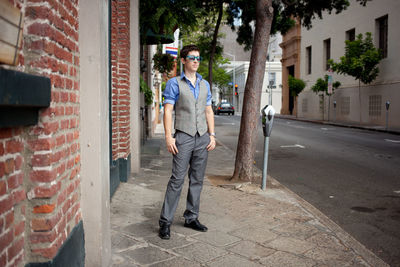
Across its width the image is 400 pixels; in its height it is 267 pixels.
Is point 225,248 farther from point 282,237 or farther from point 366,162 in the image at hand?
point 366,162

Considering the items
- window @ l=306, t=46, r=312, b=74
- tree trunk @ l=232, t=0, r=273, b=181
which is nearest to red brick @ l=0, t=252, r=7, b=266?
tree trunk @ l=232, t=0, r=273, b=181

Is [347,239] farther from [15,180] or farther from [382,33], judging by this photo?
[382,33]

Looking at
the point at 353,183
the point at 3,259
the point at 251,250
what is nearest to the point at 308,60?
the point at 353,183

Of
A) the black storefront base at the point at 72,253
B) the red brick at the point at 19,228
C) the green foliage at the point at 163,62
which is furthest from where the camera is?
the green foliage at the point at 163,62

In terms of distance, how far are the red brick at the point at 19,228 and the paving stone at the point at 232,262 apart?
1811mm

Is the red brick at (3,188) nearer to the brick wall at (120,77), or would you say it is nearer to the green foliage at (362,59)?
the brick wall at (120,77)

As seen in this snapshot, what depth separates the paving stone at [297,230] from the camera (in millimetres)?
4457

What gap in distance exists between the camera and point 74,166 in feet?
10.0

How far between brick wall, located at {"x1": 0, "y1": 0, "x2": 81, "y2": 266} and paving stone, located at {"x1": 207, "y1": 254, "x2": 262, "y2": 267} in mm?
1435

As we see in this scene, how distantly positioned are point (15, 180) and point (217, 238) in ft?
8.46

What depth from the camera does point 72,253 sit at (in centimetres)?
288

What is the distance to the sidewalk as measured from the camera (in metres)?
3.75

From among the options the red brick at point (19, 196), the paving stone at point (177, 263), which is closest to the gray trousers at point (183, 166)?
the paving stone at point (177, 263)

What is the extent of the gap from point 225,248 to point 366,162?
281 inches
